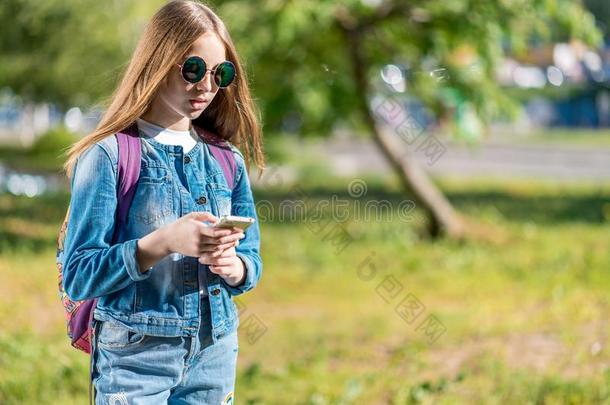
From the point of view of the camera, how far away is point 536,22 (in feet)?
33.2

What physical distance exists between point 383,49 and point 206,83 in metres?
9.78

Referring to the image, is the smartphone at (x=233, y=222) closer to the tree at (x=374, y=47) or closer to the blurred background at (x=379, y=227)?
the blurred background at (x=379, y=227)

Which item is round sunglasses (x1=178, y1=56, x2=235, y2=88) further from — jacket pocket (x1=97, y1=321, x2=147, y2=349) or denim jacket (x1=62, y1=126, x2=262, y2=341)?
jacket pocket (x1=97, y1=321, x2=147, y2=349)

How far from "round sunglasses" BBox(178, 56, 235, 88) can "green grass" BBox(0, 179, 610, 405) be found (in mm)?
2699

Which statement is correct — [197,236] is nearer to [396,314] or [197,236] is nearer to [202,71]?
[202,71]

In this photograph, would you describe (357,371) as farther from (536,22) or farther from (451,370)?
(536,22)

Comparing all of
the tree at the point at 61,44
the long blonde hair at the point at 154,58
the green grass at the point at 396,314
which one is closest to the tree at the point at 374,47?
the tree at the point at 61,44

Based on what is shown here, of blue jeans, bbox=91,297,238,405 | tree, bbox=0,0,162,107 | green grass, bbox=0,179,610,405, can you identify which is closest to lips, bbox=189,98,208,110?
blue jeans, bbox=91,297,238,405

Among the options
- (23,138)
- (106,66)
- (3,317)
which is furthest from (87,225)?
(23,138)

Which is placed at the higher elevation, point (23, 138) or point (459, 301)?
point (459, 301)

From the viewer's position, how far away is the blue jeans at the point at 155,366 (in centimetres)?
238

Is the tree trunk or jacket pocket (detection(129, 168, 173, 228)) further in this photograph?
the tree trunk

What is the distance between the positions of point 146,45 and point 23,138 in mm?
32684

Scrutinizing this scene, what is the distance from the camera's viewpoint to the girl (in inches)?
90.9
